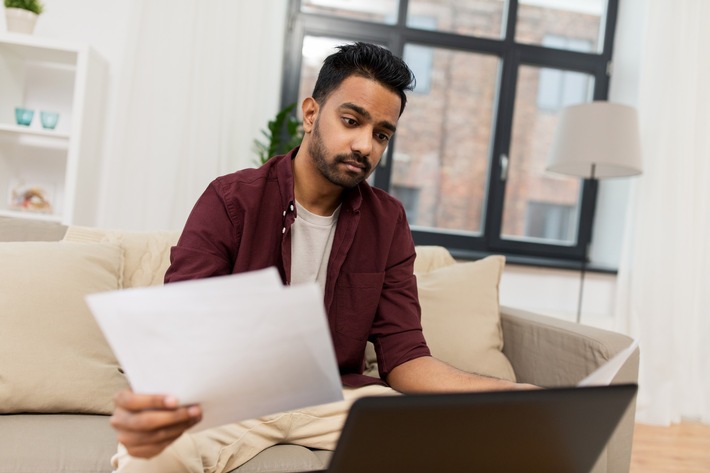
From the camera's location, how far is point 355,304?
1396mm

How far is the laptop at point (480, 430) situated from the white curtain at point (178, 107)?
2538 mm

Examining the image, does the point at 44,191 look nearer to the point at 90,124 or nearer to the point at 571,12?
the point at 90,124

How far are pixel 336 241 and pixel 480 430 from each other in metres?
0.76

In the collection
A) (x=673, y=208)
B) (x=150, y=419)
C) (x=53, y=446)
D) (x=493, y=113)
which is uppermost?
(x=493, y=113)

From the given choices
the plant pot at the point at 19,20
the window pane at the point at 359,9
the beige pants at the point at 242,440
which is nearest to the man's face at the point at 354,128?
the beige pants at the point at 242,440

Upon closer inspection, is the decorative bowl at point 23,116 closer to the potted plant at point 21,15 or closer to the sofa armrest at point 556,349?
the potted plant at point 21,15

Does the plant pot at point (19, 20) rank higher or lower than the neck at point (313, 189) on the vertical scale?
higher

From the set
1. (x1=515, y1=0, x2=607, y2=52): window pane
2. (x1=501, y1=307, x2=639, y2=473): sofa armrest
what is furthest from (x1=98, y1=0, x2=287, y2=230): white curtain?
(x1=501, y1=307, x2=639, y2=473): sofa armrest

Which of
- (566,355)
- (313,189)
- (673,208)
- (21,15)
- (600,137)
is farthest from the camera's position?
(673,208)

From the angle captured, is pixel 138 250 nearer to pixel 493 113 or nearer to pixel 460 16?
pixel 493 113

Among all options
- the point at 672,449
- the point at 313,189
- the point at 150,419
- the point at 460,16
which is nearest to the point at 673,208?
the point at 672,449

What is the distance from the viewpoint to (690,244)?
332cm

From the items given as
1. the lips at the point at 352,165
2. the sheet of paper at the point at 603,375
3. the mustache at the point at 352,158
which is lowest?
the sheet of paper at the point at 603,375

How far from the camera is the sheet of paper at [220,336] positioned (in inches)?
23.4
